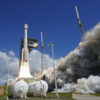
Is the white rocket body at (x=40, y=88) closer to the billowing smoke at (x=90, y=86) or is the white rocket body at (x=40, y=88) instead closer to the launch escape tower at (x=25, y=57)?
the launch escape tower at (x=25, y=57)

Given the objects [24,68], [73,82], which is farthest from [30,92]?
[73,82]

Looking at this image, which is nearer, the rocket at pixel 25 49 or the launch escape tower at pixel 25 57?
the launch escape tower at pixel 25 57

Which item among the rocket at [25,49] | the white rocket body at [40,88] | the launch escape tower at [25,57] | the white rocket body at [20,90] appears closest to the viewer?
the white rocket body at [20,90]

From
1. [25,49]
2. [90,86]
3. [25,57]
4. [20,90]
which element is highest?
[25,49]

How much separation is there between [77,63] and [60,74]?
12289mm

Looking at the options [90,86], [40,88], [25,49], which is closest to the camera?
[40,88]

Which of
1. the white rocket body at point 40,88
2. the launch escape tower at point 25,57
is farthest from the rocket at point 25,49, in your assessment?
the white rocket body at point 40,88

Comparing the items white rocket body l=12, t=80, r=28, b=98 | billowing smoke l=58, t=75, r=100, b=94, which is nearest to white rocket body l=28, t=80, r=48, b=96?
white rocket body l=12, t=80, r=28, b=98

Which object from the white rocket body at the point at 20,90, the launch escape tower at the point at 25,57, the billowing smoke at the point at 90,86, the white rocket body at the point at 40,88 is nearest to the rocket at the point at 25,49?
the launch escape tower at the point at 25,57

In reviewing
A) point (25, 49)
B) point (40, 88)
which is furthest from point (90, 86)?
point (25, 49)

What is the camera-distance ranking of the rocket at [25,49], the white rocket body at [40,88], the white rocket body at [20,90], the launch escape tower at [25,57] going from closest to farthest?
the white rocket body at [20,90]
the white rocket body at [40,88]
the launch escape tower at [25,57]
the rocket at [25,49]

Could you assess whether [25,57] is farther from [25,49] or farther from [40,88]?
[40,88]

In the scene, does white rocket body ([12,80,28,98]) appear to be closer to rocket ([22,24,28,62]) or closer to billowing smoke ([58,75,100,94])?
rocket ([22,24,28,62])

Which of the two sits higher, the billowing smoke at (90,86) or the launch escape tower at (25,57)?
the launch escape tower at (25,57)
